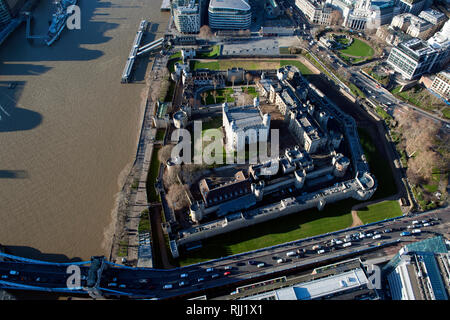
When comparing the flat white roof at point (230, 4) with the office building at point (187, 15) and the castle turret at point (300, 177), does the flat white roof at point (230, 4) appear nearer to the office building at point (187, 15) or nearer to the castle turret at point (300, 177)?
the office building at point (187, 15)

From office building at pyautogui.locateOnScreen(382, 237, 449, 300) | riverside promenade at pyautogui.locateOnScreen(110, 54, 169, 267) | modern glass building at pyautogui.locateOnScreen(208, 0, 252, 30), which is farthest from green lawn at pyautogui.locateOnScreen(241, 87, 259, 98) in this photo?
office building at pyautogui.locateOnScreen(382, 237, 449, 300)

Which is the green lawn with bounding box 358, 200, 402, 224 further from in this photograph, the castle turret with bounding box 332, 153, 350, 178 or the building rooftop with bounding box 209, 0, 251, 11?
the building rooftop with bounding box 209, 0, 251, 11

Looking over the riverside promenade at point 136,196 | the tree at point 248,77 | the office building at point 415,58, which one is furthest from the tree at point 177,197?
the office building at point 415,58

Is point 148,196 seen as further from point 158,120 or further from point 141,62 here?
point 141,62

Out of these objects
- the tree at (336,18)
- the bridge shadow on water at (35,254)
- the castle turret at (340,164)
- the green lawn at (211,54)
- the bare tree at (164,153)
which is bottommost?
the bridge shadow on water at (35,254)

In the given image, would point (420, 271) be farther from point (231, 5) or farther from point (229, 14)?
point (231, 5)

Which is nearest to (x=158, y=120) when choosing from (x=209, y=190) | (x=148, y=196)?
(x=148, y=196)
